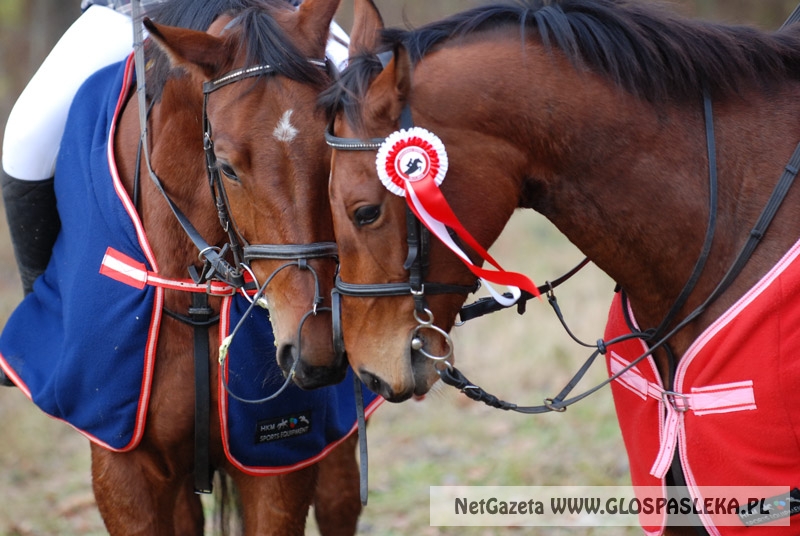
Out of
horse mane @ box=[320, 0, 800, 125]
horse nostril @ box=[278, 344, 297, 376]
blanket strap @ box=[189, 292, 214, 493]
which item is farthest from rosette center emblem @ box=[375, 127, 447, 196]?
blanket strap @ box=[189, 292, 214, 493]

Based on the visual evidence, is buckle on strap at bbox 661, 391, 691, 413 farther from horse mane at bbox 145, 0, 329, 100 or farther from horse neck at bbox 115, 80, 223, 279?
horse neck at bbox 115, 80, 223, 279

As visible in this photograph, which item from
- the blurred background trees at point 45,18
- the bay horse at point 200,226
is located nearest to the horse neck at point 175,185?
the bay horse at point 200,226

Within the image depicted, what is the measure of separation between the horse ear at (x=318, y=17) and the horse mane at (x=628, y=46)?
0.47 meters

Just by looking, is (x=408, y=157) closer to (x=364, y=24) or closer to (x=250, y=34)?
(x=364, y=24)

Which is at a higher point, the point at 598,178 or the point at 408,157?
the point at 408,157

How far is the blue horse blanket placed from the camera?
2969 millimetres

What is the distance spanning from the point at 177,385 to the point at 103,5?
1700 mm

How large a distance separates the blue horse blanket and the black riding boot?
0.20m

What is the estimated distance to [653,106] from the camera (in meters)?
2.39

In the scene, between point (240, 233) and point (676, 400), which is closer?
point (676, 400)

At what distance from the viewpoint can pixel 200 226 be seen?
2.97 metres

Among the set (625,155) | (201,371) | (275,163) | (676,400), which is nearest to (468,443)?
(201,371)

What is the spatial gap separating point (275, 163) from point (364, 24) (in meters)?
0.49

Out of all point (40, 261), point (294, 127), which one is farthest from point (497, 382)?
point (294, 127)
